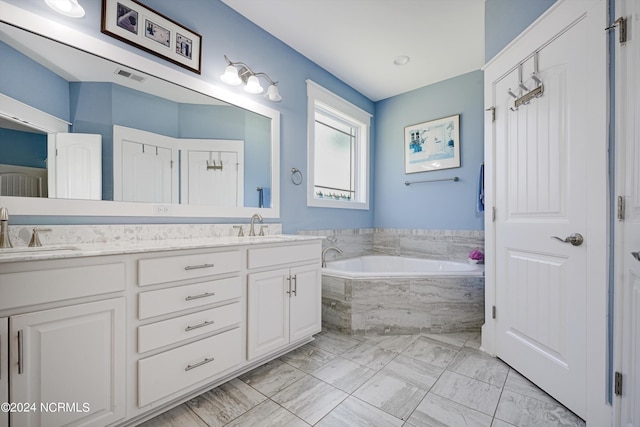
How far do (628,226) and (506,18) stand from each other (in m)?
1.58

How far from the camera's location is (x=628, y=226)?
1085mm

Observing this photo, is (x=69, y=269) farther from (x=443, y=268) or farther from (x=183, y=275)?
(x=443, y=268)

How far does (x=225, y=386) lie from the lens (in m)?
1.61

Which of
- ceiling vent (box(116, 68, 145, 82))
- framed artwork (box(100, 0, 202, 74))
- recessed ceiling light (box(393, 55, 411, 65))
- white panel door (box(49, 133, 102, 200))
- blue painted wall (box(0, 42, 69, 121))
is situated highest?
recessed ceiling light (box(393, 55, 411, 65))

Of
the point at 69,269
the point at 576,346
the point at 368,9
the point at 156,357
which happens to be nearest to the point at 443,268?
the point at 576,346

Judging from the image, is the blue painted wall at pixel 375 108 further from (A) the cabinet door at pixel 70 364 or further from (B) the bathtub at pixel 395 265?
(A) the cabinet door at pixel 70 364

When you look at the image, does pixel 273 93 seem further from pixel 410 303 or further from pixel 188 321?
pixel 410 303

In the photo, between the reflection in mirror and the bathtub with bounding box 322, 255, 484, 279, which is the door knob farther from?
the reflection in mirror

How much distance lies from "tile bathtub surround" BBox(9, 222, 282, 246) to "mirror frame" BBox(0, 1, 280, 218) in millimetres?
70

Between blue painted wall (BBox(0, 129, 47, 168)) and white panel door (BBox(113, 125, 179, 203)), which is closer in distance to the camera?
blue painted wall (BBox(0, 129, 47, 168))

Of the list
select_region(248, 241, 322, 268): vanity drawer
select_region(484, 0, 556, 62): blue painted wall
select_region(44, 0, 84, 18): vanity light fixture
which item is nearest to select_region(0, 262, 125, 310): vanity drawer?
select_region(248, 241, 322, 268): vanity drawer

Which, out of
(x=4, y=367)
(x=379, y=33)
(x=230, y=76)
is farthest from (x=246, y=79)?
(x=4, y=367)

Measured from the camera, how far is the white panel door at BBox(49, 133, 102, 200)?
1.42m

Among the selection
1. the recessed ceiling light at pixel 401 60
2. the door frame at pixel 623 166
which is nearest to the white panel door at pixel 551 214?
the door frame at pixel 623 166
